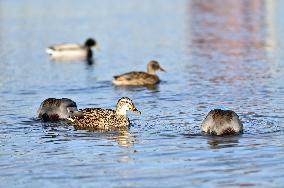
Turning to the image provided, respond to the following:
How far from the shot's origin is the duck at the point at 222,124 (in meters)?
16.1

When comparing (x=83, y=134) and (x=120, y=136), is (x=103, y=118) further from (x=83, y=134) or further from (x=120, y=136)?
(x=120, y=136)

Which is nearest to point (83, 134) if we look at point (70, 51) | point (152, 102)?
point (152, 102)

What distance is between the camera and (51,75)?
1155 inches

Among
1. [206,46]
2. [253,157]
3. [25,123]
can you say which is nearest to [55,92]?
[25,123]

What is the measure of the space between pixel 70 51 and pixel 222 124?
22.0m

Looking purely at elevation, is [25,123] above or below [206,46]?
below

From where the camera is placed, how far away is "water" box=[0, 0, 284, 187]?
13.1 m

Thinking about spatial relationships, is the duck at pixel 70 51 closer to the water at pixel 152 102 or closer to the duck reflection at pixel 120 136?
the water at pixel 152 102

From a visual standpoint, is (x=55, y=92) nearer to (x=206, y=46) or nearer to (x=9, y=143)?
(x=9, y=143)

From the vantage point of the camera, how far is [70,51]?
37562 millimetres

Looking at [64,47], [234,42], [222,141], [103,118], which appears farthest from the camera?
[234,42]

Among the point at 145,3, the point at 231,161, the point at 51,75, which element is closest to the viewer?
the point at 231,161

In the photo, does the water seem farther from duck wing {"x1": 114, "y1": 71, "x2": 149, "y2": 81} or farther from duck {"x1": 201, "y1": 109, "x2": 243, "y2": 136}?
duck wing {"x1": 114, "y1": 71, "x2": 149, "y2": 81}

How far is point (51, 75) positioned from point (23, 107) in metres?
8.26
